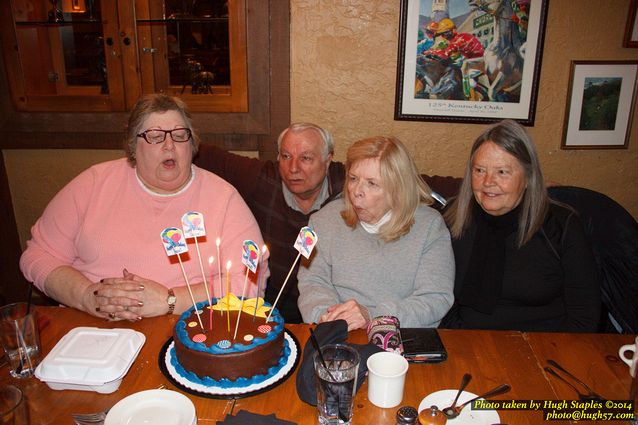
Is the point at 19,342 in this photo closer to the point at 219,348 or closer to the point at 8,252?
the point at 219,348

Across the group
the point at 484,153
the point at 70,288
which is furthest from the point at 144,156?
the point at 484,153

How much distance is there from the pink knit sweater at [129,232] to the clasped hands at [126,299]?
239 millimetres

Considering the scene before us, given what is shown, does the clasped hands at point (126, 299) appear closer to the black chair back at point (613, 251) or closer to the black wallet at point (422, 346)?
the black wallet at point (422, 346)

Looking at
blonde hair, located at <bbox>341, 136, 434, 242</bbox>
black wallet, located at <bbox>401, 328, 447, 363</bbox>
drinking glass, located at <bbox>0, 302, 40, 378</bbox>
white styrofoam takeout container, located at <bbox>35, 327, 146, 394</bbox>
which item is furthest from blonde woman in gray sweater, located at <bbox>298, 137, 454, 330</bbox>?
drinking glass, located at <bbox>0, 302, 40, 378</bbox>

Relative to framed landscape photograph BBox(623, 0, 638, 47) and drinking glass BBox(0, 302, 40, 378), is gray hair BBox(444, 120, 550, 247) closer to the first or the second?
framed landscape photograph BBox(623, 0, 638, 47)

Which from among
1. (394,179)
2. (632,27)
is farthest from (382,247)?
(632,27)

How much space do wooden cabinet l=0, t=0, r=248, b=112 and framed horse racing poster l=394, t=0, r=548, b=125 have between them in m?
1.00

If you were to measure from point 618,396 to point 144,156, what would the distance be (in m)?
1.86

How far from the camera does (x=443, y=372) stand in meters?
1.43

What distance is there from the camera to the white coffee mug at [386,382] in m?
1.26

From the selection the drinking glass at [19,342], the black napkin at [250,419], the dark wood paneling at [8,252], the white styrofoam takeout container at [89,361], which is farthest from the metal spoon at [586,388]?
the dark wood paneling at [8,252]

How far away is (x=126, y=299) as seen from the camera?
165 centimetres

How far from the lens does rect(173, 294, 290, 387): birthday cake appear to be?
1309mm

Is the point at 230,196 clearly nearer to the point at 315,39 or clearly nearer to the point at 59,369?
the point at 59,369
